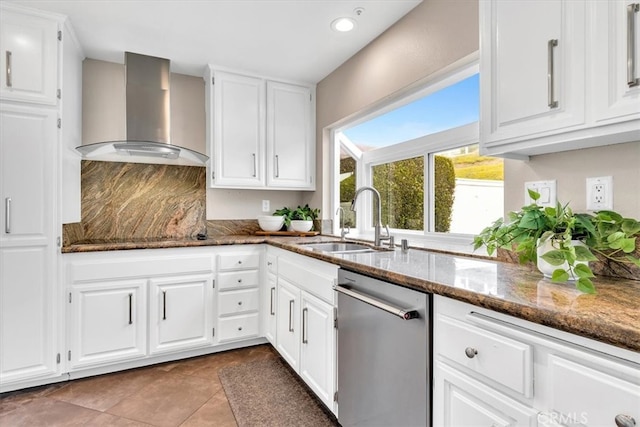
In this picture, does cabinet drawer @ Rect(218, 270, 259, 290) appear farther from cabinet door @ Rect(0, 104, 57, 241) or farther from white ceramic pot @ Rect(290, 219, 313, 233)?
cabinet door @ Rect(0, 104, 57, 241)

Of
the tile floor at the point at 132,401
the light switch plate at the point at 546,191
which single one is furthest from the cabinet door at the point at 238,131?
the light switch plate at the point at 546,191

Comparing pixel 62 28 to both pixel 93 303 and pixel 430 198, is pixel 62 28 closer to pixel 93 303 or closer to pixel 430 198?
pixel 93 303

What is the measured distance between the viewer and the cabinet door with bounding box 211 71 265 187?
2.95 m

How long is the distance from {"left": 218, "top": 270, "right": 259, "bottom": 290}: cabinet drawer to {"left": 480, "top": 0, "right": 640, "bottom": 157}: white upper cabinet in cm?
A: 202

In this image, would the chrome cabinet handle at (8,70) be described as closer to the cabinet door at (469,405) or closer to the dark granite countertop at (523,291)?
the dark granite countertop at (523,291)

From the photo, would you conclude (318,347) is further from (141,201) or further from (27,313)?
(141,201)

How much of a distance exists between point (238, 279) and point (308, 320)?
937 mm

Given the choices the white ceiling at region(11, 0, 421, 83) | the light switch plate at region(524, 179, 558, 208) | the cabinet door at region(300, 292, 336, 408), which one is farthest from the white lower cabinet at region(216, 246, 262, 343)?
the light switch plate at region(524, 179, 558, 208)

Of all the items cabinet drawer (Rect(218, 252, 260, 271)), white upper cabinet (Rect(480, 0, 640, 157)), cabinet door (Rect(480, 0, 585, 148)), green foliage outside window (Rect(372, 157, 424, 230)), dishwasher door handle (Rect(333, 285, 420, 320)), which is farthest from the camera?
cabinet drawer (Rect(218, 252, 260, 271))

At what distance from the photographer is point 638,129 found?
944mm

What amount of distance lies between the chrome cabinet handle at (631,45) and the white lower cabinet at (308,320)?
129 cm

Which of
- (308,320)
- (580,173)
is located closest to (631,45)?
(580,173)

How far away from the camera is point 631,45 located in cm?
93

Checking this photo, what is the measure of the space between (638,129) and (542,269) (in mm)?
508
